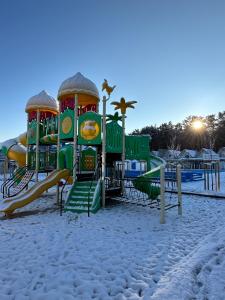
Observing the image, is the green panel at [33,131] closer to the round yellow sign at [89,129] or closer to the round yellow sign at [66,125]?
the round yellow sign at [66,125]

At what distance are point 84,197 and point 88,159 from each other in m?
2.14

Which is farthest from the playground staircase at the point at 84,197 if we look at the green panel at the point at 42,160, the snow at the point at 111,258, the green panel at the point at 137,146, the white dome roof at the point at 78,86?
the white dome roof at the point at 78,86

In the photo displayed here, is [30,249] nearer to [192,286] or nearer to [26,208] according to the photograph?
[192,286]

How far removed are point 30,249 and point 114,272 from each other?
2079 mm

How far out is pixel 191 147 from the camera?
64.9m

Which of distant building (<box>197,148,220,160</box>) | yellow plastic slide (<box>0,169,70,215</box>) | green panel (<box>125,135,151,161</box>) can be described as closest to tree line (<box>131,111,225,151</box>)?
distant building (<box>197,148,220,160</box>)

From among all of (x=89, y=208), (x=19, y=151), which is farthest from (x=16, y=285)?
(x=19, y=151)

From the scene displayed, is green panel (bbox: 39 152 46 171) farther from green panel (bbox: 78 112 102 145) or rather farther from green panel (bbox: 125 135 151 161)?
green panel (bbox: 125 135 151 161)

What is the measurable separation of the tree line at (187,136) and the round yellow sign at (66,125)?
52776 mm

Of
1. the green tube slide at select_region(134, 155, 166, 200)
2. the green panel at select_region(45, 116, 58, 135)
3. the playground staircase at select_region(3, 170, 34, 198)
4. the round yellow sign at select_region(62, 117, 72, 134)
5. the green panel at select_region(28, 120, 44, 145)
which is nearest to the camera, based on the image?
the green tube slide at select_region(134, 155, 166, 200)

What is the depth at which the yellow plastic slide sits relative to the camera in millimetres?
8120

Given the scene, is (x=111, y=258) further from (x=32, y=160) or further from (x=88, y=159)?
(x=32, y=160)

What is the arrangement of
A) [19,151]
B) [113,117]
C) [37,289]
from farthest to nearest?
1. [19,151]
2. [113,117]
3. [37,289]

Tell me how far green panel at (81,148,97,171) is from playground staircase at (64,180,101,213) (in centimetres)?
A: 97
